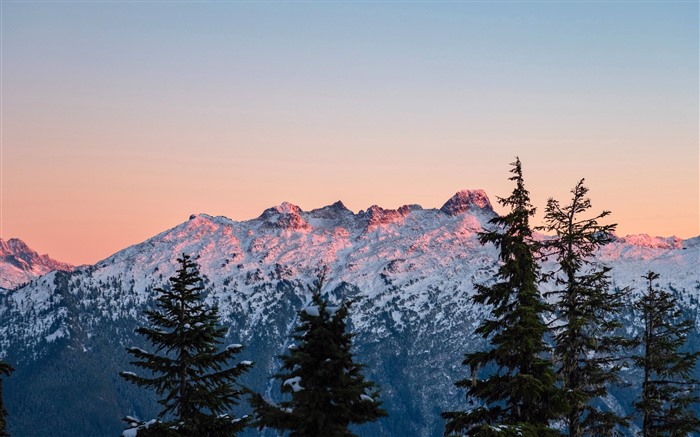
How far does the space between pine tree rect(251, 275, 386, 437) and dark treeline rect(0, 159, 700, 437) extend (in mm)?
49

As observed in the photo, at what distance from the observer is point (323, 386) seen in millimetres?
34812

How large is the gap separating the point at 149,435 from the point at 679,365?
33.3 meters

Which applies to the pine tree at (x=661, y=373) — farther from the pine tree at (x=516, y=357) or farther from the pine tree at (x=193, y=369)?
the pine tree at (x=193, y=369)

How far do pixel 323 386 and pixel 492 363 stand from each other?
16.8m

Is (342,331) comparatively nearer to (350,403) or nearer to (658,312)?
(350,403)

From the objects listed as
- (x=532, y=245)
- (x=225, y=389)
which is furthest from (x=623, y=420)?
(x=225, y=389)

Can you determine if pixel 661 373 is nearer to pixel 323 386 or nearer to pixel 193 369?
pixel 193 369

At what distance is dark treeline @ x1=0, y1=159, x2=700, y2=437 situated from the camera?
113 ft

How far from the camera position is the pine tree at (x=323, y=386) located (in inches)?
1345

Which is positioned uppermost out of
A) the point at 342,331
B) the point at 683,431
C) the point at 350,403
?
the point at 342,331

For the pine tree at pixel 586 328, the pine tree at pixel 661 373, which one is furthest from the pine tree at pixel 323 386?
the pine tree at pixel 661 373

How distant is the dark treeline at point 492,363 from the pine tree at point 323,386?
5 cm

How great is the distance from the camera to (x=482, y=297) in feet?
152

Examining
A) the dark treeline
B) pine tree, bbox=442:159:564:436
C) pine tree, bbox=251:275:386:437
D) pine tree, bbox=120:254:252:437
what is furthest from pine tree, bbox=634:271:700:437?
pine tree, bbox=251:275:386:437
